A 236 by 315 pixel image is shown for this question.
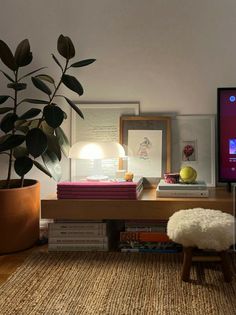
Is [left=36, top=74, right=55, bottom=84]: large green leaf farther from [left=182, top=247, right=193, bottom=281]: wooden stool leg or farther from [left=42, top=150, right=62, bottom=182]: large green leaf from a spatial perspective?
[left=182, top=247, right=193, bottom=281]: wooden stool leg

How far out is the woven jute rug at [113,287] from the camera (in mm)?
1674

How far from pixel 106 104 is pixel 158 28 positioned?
639 millimetres

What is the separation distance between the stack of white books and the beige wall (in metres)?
0.61

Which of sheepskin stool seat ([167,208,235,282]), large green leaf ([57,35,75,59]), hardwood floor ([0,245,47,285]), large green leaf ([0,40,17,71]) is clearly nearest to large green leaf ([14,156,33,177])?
hardwood floor ([0,245,47,285])

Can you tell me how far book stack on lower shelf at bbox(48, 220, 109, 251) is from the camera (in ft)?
7.84

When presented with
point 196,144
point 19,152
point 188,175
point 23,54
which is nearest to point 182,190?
point 188,175

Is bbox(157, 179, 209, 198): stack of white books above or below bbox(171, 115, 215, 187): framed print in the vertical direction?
below

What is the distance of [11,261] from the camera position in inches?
89.4

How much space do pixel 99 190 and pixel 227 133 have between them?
3.07 feet

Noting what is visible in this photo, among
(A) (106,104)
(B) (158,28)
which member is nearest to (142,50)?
(B) (158,28)

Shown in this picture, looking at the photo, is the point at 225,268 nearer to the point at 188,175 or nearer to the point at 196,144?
the point at 188,175

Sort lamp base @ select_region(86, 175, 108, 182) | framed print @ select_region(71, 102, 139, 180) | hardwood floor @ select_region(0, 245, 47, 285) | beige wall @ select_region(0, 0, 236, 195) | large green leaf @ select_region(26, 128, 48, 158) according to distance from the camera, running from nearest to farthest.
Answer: hardwood floor @ select_region(0, 245, 47, 285), large green leaf @ select_region(26, 128, 48, 158), lamp base @ select_region(86, 175, 108, 182), beige wall @ select_region(0, 0, 236, 195), framed print @ select_region(71, 102, 139, 180)

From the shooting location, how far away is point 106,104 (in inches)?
109

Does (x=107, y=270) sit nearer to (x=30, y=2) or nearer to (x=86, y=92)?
Answer: (x=86, y=92)
